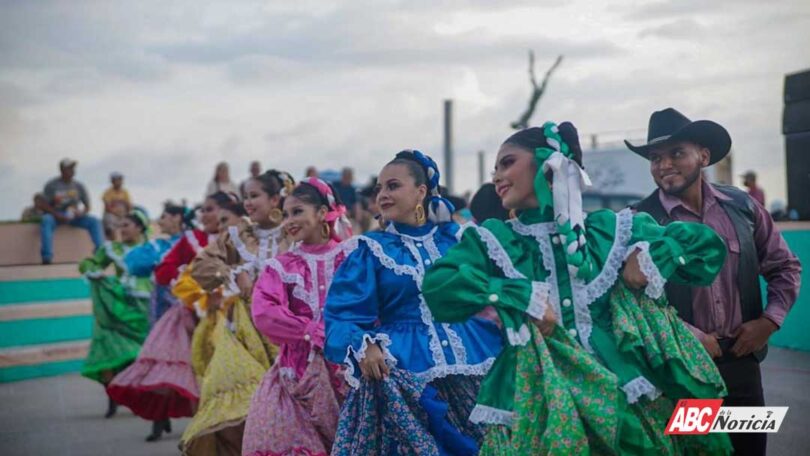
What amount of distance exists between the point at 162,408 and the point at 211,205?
197 cm

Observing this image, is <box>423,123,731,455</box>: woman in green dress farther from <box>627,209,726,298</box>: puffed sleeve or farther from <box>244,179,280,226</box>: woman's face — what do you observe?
<box>244,179,280,226</box>: woman's face

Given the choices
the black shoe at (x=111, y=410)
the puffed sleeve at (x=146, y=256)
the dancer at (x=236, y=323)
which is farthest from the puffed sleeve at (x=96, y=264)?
the dancer at (x=236, y=323)

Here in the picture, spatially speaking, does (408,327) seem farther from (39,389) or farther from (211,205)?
(39,389)

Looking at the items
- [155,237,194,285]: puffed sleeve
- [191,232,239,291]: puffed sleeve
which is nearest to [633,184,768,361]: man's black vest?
[191,232,239,291]: puffed sleeve

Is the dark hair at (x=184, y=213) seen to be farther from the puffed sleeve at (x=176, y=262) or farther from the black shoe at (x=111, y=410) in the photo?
the black shoe at (x=111, y=410)

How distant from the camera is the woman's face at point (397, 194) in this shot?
545cm

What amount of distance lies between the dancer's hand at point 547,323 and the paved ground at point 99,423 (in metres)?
3.81

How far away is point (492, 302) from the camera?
13.2 feet

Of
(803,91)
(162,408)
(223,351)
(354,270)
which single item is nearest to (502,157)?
(354,270)

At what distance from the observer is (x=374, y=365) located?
4918 mm

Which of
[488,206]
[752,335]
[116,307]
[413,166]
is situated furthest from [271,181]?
[116,307]

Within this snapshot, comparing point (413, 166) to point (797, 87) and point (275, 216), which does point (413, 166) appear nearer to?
point (275, 216)

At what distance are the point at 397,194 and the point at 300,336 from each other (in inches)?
42.8

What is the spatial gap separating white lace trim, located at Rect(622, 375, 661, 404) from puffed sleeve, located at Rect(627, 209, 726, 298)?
345 millimetres
